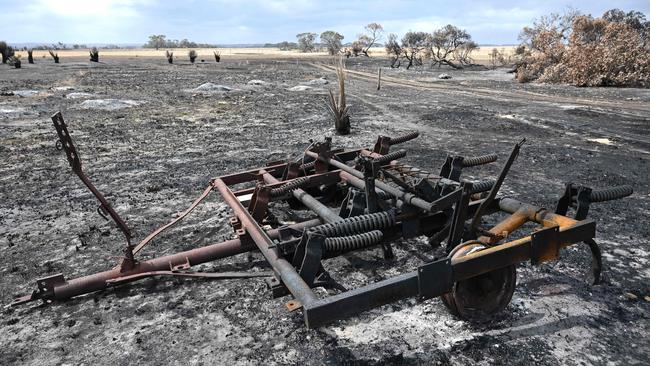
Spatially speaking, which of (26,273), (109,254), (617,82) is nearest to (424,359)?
(109,254)

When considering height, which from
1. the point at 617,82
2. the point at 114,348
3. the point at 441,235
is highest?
the point at 617,82

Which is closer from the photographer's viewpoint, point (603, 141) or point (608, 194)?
point (608, 194)

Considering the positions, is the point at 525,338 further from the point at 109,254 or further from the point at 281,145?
the point at 281,145

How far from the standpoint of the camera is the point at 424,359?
3.16 meters

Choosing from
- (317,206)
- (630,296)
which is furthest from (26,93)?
(630,296)

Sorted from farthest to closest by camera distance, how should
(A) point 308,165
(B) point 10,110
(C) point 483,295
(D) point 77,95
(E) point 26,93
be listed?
(E) point 26,93 → (D) point 77,95 → (B) point 10,110 → (A) point 308,165 → (C) point 483,295

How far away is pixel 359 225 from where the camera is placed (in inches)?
142

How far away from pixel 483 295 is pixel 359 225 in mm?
1231

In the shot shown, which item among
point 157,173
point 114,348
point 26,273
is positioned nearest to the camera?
point 114,348

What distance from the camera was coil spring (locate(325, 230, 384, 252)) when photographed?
3.18m

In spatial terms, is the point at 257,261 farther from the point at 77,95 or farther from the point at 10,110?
the point at 77,95

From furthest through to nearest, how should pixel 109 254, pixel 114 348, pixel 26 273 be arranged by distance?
pixel 109 254 → pixel 26 273 → pixel 114 348

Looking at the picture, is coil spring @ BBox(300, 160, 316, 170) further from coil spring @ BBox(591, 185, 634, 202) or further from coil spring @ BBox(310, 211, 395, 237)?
coil spring @ BBox(591, 185, 634, 202)

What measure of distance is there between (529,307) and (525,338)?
487mm
